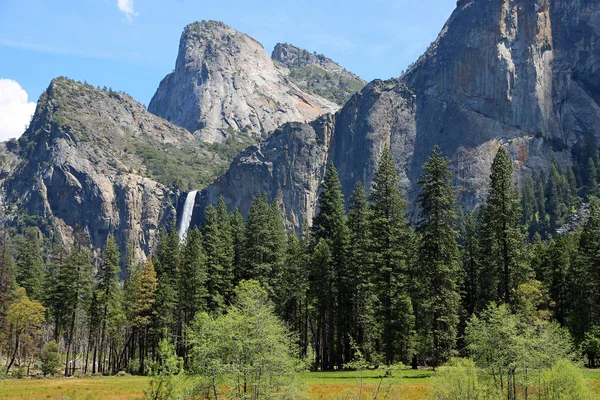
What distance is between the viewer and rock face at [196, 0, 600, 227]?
137m

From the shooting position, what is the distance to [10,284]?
183 ft

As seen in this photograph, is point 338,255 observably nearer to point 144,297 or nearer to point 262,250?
point 262,250

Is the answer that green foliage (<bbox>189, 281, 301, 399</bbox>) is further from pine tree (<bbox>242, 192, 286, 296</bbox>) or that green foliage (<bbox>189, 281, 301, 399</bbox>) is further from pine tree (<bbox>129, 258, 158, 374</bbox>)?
pine tree (<bbox>129, 258, 158, 374</bbox>)

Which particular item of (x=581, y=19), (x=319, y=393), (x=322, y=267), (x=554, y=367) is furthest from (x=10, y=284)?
(x=581, y=19)

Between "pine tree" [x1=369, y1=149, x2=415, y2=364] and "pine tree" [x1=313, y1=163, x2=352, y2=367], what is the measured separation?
14.7 ft

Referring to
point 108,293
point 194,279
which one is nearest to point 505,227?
point 194,279

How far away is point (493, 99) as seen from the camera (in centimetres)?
14150

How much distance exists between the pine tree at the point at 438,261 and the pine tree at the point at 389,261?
155 cm

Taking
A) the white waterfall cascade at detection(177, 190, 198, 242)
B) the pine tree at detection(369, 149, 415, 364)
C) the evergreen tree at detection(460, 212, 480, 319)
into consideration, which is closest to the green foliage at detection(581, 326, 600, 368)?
the evergreen tree at detection(460, 212, 480, 319)

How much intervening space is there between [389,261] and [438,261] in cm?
306

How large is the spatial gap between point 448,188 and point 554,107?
122 meters

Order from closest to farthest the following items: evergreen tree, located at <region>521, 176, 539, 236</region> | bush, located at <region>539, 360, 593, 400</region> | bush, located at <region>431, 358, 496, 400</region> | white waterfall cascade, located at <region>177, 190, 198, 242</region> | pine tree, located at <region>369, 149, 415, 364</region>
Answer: bush, located at <region>431, 358, 496, 400</region> < bush, located at <region>539, 360, 593, 400</region> < pine tree, located at <region>369, 149, 415, 364</region> < evergreen tree, located at <region>521, 176, 539, 236</region> < white waterfall cascade, located at <region>177, 190, 198, 242</region>

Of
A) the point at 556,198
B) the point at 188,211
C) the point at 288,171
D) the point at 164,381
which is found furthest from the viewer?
the point at 188,211

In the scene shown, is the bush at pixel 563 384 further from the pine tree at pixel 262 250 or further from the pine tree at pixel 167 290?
the pine tree at pixel 167 290
